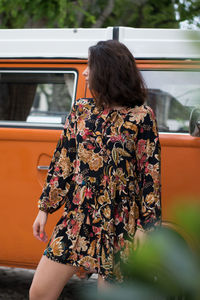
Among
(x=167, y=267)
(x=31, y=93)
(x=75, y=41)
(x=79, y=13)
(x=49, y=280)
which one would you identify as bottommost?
(x=49, y=280)

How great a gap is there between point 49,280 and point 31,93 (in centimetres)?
199

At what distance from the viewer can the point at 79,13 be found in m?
9.38

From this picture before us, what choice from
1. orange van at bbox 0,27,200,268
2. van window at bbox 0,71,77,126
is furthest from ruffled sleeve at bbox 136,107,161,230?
van window at bbox 0,71,77,126

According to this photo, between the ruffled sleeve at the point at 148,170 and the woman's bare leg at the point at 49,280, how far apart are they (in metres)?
0.40

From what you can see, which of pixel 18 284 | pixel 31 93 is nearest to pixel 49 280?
pixel 31 93

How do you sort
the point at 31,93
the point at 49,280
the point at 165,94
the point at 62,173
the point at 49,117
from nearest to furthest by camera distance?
the point at 49,280
the point at 62,173
the point at 165,94
the point at 49,117
the point at 31,93

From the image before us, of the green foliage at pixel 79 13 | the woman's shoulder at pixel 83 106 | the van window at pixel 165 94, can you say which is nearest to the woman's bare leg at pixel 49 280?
the woman's shoulder at pixel 83 106

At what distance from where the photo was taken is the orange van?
3035 mm

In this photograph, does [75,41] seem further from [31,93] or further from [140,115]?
[140,115]

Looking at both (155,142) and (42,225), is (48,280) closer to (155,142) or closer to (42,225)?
(42,225)

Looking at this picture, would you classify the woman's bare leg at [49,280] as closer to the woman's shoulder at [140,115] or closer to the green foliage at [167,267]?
the woman's shoulder at [140,115]

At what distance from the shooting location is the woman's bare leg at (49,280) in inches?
78.5

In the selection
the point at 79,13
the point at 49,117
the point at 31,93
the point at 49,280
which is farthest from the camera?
the point at 79,13

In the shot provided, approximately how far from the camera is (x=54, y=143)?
3215mm
